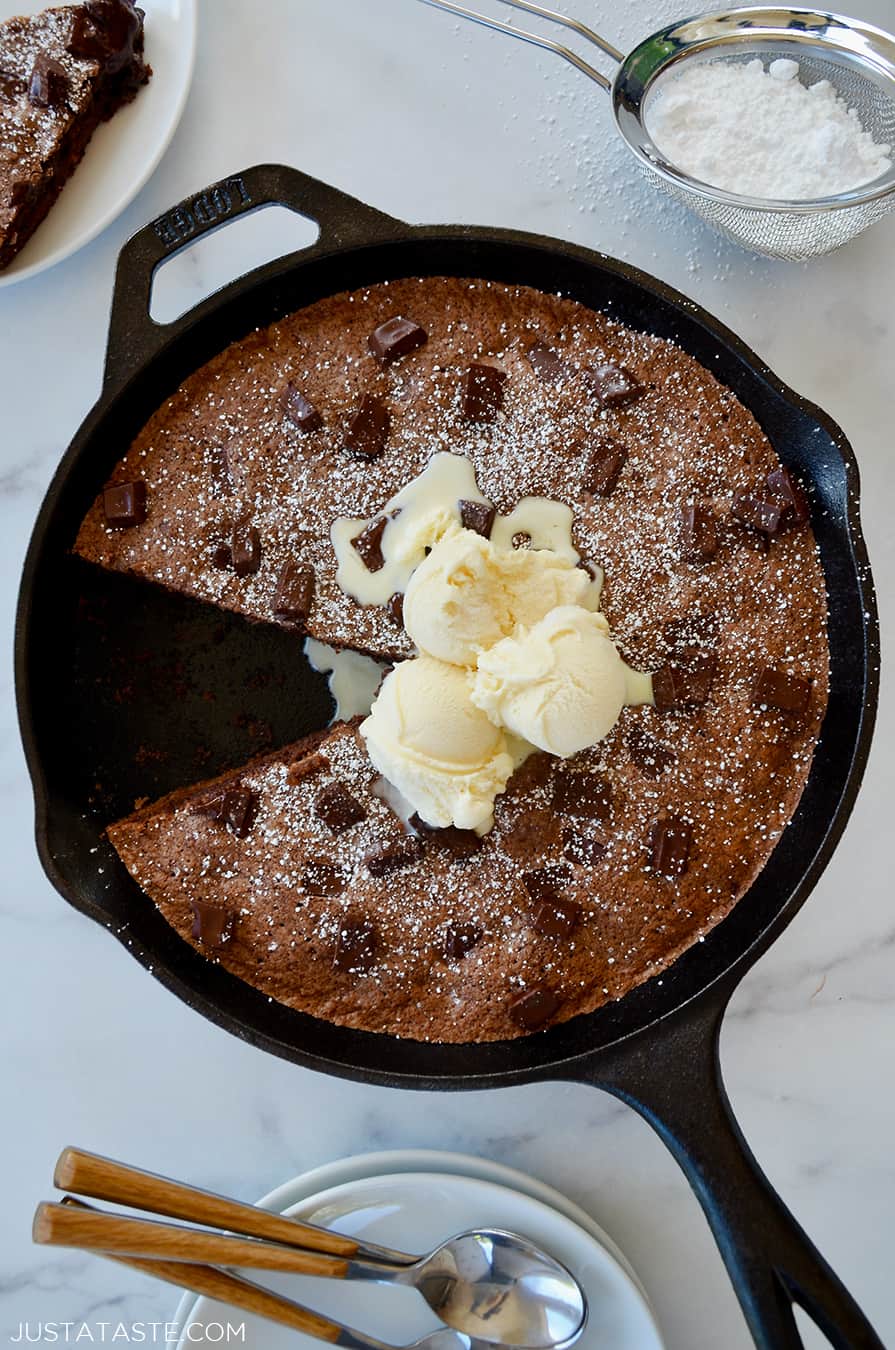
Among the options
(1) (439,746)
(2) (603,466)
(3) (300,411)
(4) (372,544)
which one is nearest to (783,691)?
(2) (603,466)

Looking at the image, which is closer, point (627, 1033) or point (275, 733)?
point (627, 1033)

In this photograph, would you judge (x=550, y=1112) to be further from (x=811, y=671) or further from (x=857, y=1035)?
(x=811, y=671)

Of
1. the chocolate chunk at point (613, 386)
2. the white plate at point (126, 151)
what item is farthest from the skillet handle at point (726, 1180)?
the white plate at point (126, 151)

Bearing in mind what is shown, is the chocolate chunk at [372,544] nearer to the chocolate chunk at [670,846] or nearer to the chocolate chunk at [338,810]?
the chocolate chunk at [338,810]

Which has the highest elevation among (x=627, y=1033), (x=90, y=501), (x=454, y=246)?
(x=454, y=246)

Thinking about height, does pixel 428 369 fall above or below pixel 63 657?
above

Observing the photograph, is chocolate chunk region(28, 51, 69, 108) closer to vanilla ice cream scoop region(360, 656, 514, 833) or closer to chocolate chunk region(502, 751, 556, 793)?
vanilla ice cream scoop region(360, 656, 514, 833)

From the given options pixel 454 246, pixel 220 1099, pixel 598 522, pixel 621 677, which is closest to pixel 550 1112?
pixel 220 1099
